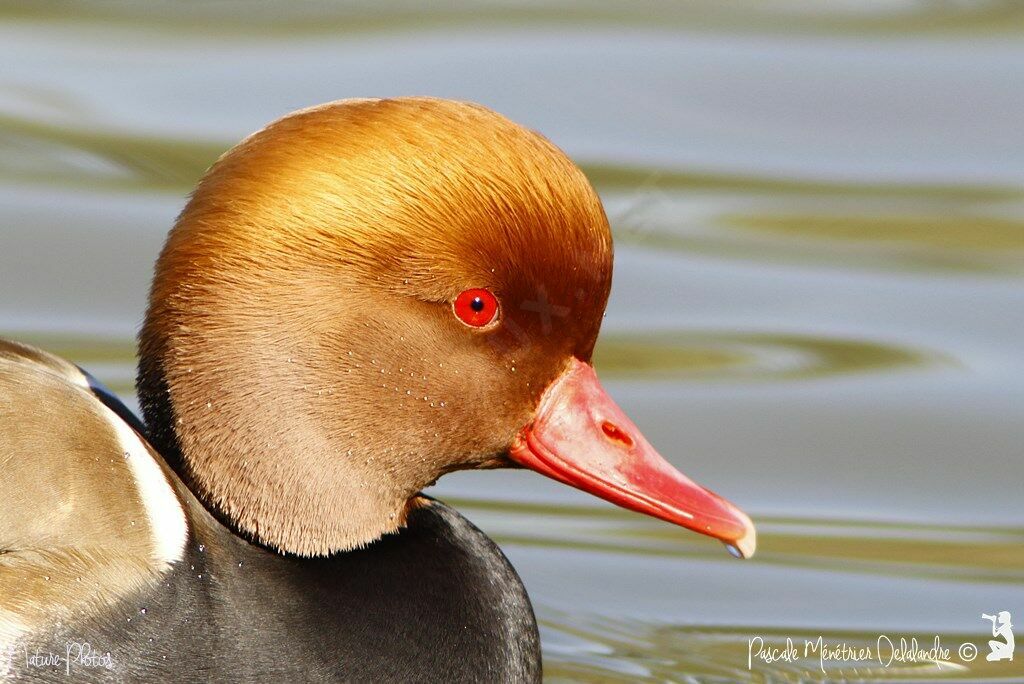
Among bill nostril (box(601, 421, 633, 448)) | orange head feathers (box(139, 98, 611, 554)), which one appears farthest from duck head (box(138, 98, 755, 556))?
bill nostril (box(601, 421, 633, 448))

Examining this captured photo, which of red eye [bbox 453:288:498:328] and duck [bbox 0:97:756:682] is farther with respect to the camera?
red eye [bbox 453:288:498:328]

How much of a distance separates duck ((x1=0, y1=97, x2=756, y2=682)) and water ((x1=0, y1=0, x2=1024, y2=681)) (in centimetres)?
104

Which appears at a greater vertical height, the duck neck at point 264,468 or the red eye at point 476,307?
the red eye at point 476,307

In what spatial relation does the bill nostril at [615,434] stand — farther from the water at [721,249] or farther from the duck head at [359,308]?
the water at [721,249]

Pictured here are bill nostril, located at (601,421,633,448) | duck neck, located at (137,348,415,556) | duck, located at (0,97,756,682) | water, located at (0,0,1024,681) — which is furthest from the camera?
water, located at (0,0,1024,681)

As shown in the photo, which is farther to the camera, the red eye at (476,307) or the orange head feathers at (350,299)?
the red eye at (476,307)

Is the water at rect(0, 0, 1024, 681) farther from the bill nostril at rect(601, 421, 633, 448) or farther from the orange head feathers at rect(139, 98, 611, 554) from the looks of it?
the orange head feathers at rect(139, 98, 611, 554)

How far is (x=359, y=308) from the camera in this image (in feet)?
12.4

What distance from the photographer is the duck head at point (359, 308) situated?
3674mm

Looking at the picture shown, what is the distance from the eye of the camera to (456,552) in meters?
4.12

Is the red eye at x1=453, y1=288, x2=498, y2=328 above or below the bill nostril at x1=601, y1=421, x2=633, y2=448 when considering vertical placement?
above

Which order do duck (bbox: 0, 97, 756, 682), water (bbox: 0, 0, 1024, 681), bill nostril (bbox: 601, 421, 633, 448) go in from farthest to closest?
water (bbox: 0, 0, 1024, 681) → bill nostril (bbox: 601, 421, 633, 448) → duck (bbox: 0, 97, 756, 682)

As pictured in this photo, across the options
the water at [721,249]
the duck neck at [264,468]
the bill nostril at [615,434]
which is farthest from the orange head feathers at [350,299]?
the water at [721,249]

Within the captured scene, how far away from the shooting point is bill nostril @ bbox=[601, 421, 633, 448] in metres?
4.10
